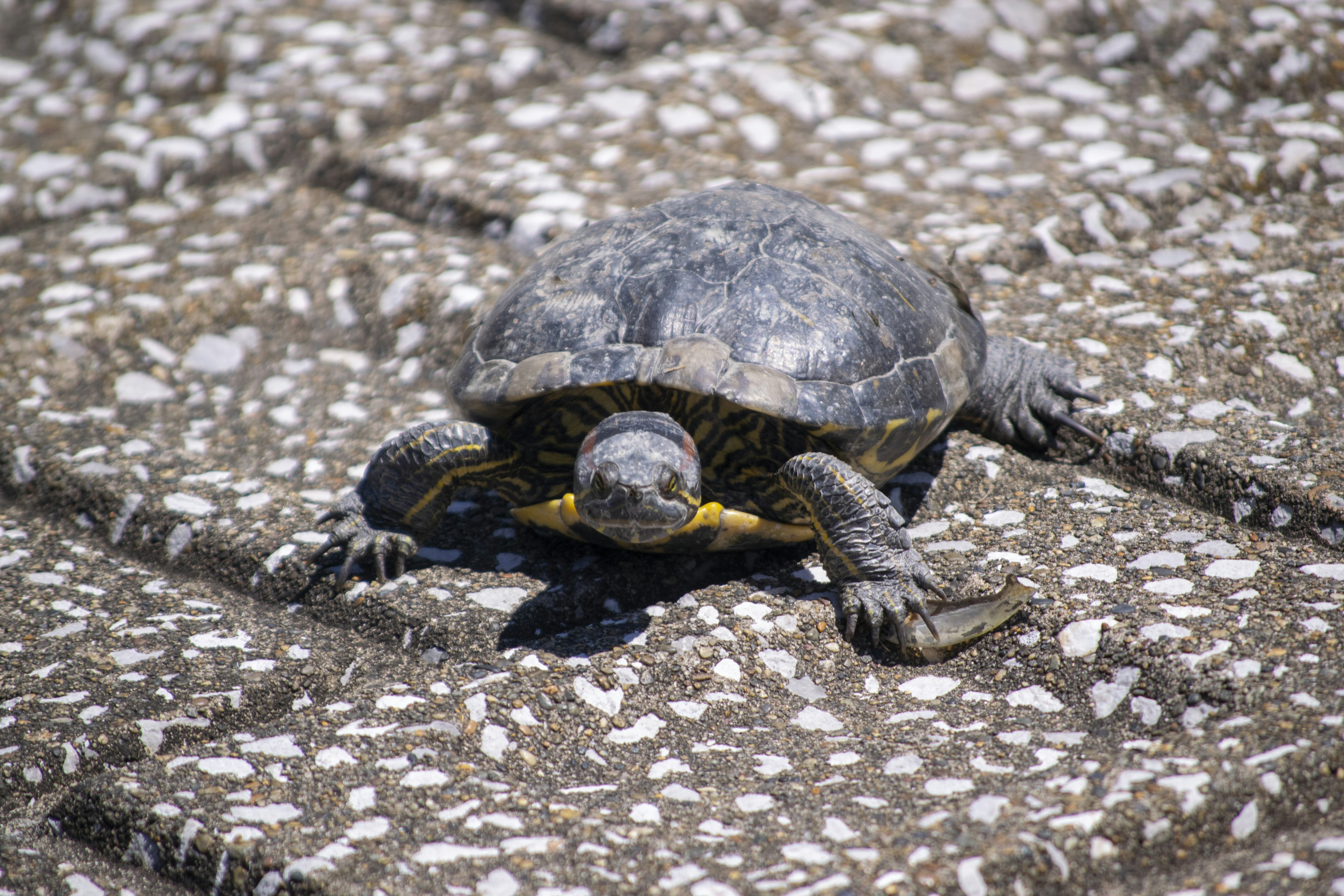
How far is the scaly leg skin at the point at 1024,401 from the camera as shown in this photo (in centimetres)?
437

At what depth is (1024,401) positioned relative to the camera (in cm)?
439

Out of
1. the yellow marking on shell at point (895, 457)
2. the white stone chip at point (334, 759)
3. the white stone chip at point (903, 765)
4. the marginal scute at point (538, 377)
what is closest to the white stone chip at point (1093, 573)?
the yellow marking on shell at point (895, 457)

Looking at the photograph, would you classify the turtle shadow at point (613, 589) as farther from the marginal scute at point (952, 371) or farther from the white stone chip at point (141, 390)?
the white stone chip at point (141, 390)

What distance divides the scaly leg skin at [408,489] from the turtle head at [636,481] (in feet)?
1.82

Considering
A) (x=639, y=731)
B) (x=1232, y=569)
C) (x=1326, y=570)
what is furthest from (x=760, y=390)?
(x=1326, y=570)

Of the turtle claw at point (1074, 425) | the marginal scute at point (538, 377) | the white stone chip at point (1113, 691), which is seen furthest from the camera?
the turtle claw at point (1074, 425)

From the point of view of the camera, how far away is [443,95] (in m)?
7.03

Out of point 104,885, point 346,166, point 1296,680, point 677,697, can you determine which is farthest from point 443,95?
point 1296,680

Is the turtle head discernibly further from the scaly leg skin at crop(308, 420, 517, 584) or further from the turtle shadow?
the scaly leg skin at crop(308, 420, 517, 584)

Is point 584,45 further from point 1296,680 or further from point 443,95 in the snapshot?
point 1296,680

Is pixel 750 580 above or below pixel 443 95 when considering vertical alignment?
below

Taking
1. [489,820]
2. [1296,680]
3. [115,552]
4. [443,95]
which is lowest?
[115,552]

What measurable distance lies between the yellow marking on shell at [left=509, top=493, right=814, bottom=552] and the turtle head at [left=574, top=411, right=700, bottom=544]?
0.13 metres

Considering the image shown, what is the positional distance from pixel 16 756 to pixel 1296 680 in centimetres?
367
